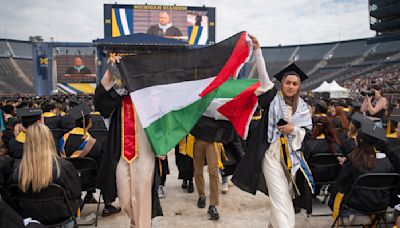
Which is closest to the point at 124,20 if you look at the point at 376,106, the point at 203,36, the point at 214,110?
the point at 203,36

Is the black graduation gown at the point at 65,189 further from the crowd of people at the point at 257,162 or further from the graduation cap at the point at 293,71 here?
the graduation cap at the point at 293,71

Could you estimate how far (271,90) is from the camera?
3227 millimetres

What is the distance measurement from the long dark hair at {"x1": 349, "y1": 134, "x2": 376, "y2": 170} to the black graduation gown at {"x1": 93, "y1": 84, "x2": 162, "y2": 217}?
2.04 meters

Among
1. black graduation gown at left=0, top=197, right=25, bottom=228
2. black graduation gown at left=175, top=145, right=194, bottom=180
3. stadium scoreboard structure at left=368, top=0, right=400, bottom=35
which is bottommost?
black graduation gown at left=175, top=145, right=194, bottom=180

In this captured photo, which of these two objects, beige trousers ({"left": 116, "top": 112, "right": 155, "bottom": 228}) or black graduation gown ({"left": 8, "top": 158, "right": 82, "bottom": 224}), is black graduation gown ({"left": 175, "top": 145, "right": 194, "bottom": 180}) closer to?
beige trousers ({"left": 116, "top": 112, "right": 155, "bottom": 228})

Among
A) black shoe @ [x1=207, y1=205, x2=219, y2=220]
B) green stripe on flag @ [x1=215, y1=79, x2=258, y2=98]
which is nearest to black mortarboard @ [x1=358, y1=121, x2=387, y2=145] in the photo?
green stripe on flag @ [x1=215, y1=79, x2=258, y2=98]

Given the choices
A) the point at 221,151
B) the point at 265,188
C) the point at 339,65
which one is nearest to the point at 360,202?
the point at 265,188

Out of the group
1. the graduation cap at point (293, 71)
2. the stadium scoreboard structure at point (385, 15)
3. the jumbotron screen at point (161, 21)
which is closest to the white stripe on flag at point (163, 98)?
the graduation cap at point (293, 71)

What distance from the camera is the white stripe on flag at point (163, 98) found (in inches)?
124

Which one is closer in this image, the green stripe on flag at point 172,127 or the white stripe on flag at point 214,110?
the green stripe on flag at point 172,127

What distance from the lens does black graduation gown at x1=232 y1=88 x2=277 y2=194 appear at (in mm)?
3252

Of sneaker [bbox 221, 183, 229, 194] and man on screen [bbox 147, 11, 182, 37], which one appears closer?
sneaker [bbox 221, 183, 229, 194]

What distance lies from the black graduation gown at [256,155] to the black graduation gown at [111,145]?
90 cm

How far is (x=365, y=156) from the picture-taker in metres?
3.35
